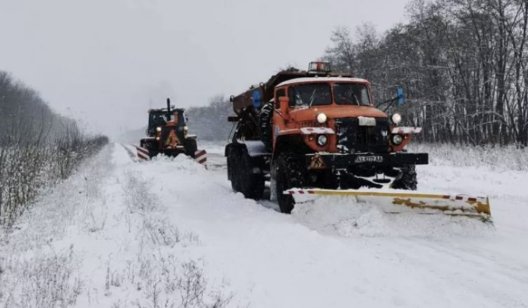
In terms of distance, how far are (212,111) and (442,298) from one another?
11231 centimetres

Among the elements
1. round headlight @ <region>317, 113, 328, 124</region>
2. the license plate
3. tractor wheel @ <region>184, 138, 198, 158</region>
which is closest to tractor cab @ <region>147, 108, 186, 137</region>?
tractor wheel @ <region>184, 138, 198, 158</region>

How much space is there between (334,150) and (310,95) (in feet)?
5.09

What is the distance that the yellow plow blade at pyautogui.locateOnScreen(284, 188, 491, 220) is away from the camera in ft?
21.2

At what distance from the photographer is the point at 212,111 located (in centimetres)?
11494

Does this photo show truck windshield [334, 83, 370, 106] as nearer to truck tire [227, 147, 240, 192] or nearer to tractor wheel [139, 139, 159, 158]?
truck tire [227, 147, 240, 192]

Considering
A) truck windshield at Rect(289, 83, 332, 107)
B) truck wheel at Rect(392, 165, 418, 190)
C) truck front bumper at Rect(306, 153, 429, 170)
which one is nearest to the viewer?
truck front bumper at Rect(306, 153, 429, 170)

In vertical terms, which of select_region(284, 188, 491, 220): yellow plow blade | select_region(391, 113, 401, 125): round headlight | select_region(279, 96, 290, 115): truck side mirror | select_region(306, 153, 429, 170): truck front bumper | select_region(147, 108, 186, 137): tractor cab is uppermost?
select_region(147, 108, 186, 137): tractor cab

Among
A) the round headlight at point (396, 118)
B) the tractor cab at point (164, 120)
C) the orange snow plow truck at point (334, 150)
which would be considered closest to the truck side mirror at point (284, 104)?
the orange snow plow truck at point (334, 150)

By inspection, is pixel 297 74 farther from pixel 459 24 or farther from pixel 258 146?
pixel 459 24

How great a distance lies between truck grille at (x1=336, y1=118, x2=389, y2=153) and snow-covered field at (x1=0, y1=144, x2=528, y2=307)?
4.59 ft

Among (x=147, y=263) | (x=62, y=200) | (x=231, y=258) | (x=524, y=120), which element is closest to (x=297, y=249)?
(x=231, y=258)

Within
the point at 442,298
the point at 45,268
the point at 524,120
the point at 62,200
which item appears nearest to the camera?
the point at 442,298

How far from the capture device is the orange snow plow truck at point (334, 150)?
6.70 metres

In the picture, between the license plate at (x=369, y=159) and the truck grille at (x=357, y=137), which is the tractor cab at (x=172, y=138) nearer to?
the truck grille at (x=357, y=137)
